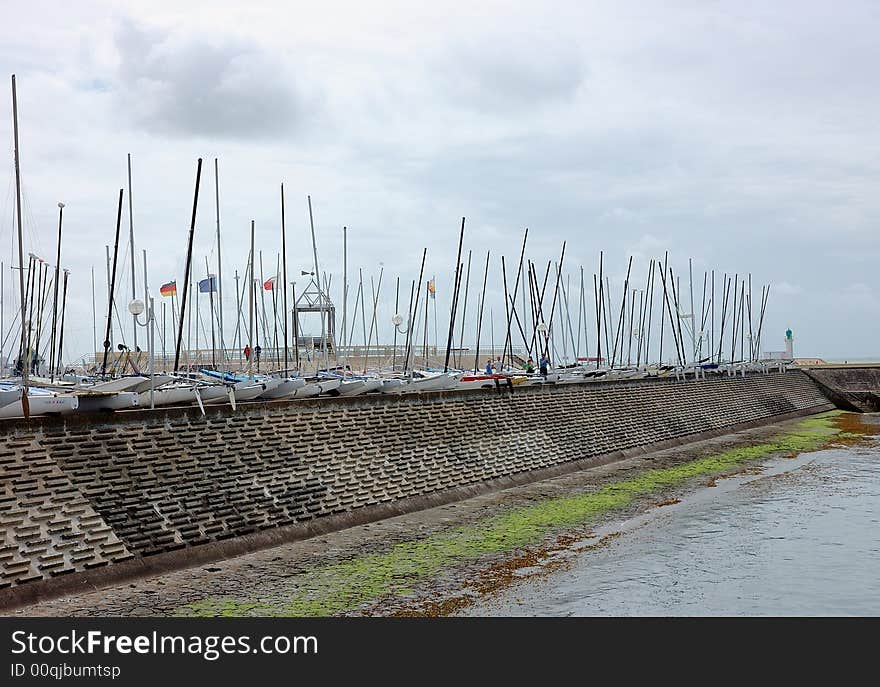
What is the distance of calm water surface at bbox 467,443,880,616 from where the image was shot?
1925 cm

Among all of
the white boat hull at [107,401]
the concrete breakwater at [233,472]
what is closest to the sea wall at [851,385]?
the concrete breakwater at [233,472]

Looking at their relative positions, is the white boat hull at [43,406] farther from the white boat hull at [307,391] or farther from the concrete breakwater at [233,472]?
the white boat hull at [307,391]

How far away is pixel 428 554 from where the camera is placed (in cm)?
2288

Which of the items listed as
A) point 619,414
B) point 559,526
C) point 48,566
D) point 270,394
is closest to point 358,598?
point 48,566

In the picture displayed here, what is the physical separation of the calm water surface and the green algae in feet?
Answer: 6.81

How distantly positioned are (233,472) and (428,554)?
5.98 m

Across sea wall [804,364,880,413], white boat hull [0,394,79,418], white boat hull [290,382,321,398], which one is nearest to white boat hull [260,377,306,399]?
white boat hull [290,382,321,398]

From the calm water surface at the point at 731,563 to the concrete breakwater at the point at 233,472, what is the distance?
715 cm

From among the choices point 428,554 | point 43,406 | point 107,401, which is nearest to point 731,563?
point 428,554

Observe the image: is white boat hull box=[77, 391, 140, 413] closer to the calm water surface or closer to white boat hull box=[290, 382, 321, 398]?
white boat hull box=[290, 382, 321, 398]

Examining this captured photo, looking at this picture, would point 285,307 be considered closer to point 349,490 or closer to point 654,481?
point 349,490

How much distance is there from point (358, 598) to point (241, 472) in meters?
7.25

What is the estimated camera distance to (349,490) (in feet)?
89.1

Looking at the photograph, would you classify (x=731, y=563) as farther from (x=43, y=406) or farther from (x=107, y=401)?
(x=43, y=406)
